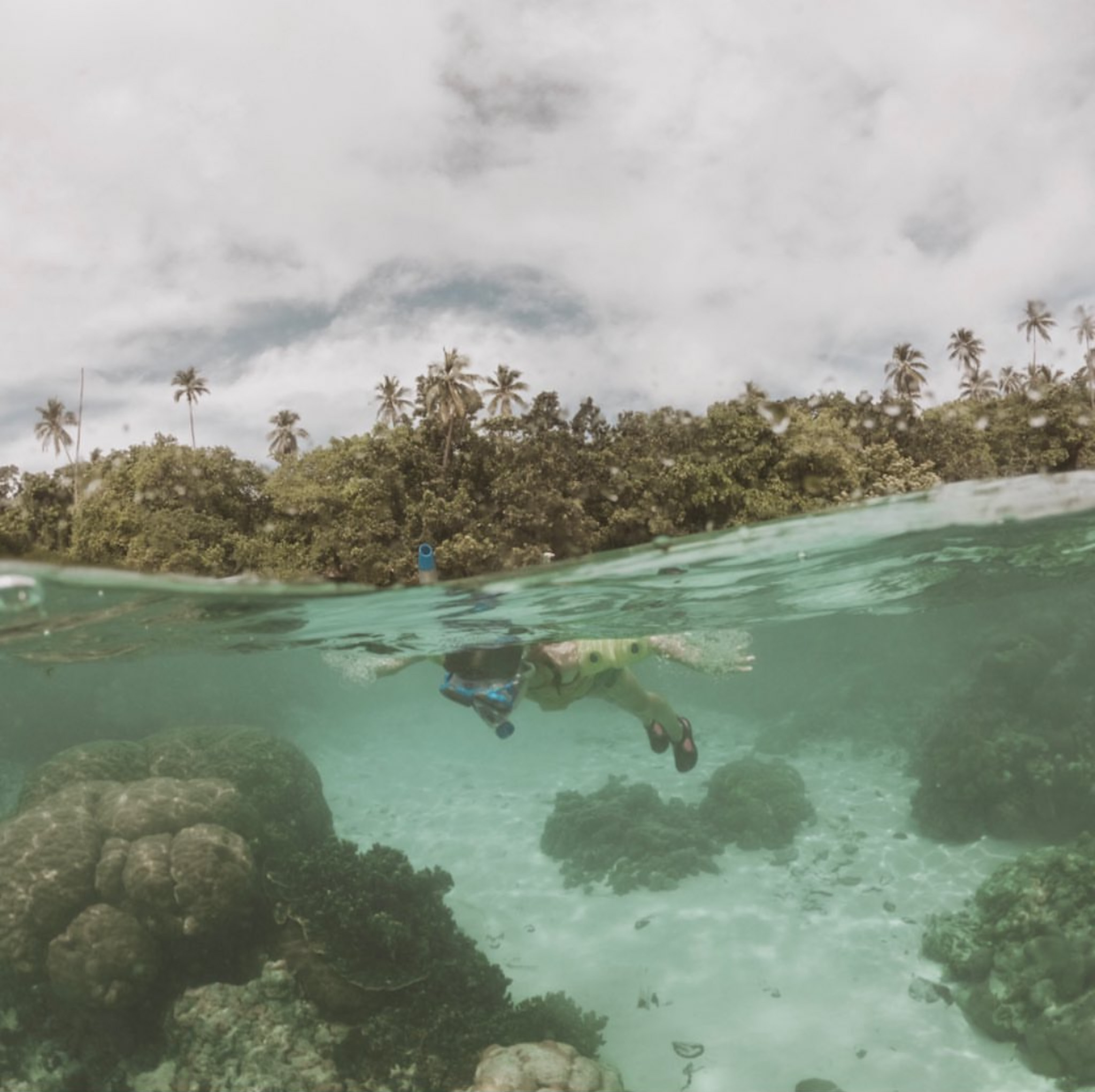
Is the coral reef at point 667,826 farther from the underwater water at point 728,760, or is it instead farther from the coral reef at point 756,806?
the underwater water at point 728,760

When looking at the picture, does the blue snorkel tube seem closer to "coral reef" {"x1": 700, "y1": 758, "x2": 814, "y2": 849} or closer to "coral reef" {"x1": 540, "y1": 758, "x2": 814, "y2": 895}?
"coral reef" {"x1": 540, "y1": 758, "x2": 814, "y2": 895}

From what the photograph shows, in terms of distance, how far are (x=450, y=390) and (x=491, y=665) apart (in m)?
38.3

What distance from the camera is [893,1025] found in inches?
435

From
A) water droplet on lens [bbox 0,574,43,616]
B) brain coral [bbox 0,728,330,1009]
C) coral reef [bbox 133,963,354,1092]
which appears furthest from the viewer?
water droplet on lens [bbox 0,574,43,616]

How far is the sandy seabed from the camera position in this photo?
10.5 meters

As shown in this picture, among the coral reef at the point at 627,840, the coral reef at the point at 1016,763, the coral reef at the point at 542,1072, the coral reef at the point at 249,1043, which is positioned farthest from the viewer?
the coral reef at the point at 1016,763

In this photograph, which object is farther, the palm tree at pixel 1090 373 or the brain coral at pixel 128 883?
the palm tree at pixel 1090 373

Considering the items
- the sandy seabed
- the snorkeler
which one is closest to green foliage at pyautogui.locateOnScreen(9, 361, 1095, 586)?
the sandy seabed

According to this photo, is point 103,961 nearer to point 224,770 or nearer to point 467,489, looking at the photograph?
point 224,770

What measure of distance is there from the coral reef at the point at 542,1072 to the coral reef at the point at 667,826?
5.96 m

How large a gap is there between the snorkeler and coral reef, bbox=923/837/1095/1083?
4761 millimetres

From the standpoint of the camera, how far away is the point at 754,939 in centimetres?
1334

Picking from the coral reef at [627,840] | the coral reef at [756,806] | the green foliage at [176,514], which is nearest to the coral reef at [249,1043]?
the coral reef at [627,840]

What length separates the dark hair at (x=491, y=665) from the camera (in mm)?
11508
